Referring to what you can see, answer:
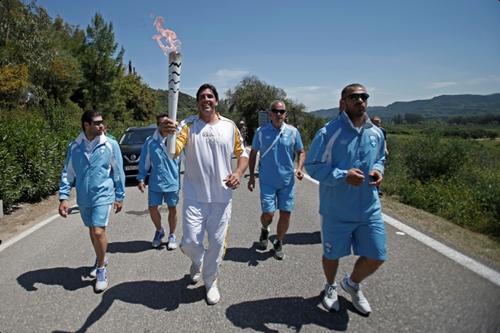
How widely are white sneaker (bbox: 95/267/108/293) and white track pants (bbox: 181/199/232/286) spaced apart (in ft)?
3.44

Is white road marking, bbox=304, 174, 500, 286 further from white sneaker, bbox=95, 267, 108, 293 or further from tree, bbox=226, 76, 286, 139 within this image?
tree, bbox=226, 76, 286, 139

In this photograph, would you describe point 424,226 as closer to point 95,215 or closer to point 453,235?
point 453,235

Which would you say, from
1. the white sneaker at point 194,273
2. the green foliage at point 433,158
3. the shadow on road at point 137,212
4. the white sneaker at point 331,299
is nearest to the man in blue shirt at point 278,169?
the white sneaker at point 194,273

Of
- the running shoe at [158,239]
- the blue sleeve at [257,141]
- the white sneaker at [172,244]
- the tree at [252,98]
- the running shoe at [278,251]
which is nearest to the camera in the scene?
the running shoe at [278,251]

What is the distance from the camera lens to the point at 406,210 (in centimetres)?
691

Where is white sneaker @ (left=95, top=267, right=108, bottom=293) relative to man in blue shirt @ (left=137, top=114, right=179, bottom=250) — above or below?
below

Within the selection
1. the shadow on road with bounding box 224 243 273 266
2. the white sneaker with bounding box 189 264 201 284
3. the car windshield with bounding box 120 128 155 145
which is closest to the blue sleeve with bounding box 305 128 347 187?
the white sneaker with bounding box 189 264 201 284

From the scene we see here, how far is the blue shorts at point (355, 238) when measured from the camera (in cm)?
315

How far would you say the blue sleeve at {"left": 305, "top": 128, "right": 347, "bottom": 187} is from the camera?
3.06 metres

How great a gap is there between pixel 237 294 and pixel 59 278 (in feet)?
7.14

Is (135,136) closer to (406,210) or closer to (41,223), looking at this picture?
(41,223)

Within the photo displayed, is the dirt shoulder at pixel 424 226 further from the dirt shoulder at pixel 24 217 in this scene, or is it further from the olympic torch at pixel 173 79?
the olympic torch at pixel 173 79


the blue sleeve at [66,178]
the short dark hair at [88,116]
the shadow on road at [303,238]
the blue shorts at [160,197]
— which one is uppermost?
the short dark hair at [88,116]

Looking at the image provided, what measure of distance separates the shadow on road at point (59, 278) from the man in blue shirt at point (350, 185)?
281 centimetres
